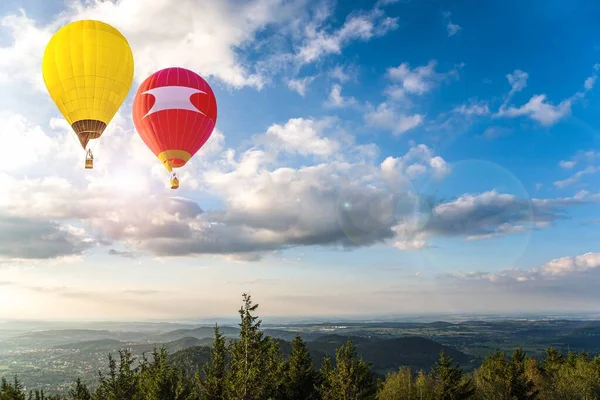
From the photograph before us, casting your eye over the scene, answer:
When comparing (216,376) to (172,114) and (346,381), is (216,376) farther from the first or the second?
(172,114)

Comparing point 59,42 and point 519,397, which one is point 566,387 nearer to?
point 519,397

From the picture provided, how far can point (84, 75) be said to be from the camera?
4453cm

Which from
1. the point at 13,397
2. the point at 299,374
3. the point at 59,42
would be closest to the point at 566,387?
the point at 299,374

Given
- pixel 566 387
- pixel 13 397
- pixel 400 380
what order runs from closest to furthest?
1. pixel 13 397
2. pixel 566 387
3. pixel 400 380

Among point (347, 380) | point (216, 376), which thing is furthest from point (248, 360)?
point (347, 380)

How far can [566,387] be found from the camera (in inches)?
2709

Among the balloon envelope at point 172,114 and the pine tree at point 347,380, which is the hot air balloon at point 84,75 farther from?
the pine tree at point 347,380

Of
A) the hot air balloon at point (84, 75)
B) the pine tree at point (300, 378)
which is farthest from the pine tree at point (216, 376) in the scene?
the hot air balloon at point (84, 75)

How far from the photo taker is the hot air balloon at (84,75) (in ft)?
146

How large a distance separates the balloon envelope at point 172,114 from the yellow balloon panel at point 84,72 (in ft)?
12.3

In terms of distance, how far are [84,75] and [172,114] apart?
944 cm

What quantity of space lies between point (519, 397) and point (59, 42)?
3103 inches

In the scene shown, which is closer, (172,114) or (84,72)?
(84,72)

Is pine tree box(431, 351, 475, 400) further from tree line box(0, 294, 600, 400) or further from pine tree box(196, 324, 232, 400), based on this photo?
pine tree box(196, 324, 232, 400)
